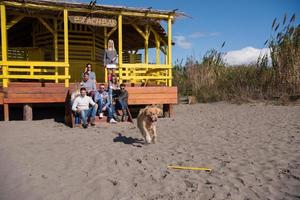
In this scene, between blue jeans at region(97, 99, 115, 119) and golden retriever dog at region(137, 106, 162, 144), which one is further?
blue jeans at region(97, 99, 115, 119)

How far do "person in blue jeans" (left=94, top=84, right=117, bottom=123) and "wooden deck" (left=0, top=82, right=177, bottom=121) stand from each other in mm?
1038

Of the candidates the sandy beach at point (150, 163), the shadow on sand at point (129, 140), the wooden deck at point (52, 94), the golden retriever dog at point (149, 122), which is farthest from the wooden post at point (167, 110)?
the golden retriever dog at point (149, 122)

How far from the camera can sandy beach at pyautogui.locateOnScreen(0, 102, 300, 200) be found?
4.45 m

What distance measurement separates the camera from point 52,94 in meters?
11.8

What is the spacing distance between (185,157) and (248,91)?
12.4 metres

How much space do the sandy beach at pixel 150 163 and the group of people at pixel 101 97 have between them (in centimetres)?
94

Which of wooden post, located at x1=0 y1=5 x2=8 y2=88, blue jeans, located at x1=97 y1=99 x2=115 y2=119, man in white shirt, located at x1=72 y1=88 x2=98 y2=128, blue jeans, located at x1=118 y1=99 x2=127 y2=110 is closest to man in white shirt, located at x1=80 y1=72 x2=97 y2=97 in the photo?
blue jeans, located at x1=97 y1=99 x2=115 y2=119

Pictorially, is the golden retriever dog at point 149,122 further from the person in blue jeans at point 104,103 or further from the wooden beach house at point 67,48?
the wooden beach house at point 67,48

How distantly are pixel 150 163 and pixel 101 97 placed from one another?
5.75 m

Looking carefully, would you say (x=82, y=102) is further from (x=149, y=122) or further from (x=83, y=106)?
(x=149, y=122)

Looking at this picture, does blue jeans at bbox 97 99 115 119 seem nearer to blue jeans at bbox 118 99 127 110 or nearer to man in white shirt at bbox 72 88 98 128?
blue jeans at bbox 118 99 127 110

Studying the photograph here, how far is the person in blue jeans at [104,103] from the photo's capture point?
11247mm

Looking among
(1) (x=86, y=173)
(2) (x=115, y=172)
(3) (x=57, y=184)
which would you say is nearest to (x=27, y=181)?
(3) (x=57, y=184)

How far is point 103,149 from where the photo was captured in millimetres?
7141
